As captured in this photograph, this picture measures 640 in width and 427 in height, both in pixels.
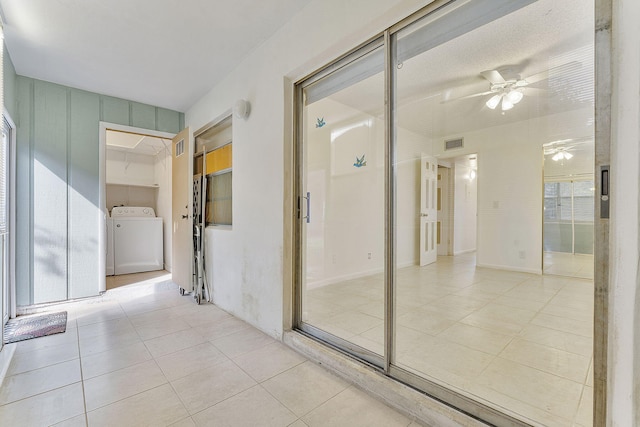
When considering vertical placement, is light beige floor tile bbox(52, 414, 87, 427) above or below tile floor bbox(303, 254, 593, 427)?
below

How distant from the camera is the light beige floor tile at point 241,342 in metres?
2.19

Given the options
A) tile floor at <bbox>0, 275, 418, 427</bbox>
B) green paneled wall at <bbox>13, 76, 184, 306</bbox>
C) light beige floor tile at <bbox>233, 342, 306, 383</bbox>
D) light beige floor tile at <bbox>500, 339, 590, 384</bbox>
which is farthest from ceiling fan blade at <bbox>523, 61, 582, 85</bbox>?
green paneled wall at <bbox>13, 76, 184, 306</bbox>

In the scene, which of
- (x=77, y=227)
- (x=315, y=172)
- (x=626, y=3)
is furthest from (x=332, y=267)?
(x=77, y=227)

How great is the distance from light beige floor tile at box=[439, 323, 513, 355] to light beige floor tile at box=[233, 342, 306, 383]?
1087 mm

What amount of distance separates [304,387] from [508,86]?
208 cm

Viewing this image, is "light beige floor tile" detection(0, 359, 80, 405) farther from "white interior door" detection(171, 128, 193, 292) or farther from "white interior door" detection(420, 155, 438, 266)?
"white interior door" detection(420, 155, 438, 266)

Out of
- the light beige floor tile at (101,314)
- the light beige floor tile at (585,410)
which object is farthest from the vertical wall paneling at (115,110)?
the light beige floor tile at (585,410)

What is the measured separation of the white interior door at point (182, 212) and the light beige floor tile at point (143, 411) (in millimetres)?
1996

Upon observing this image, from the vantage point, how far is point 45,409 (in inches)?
59.8

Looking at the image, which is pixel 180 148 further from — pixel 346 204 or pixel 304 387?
pixel 304 387

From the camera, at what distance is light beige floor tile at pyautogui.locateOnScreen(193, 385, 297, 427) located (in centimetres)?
142

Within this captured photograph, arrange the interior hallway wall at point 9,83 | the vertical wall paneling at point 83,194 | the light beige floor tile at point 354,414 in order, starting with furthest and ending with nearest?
the vertical wall paneling at point 83,194, the interior hallway wall at point 9,83, the light beige floor tile at point 354,414

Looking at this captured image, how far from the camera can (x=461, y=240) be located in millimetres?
1861

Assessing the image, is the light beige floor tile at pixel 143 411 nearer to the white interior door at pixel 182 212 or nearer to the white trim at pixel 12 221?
the white interior door at pixel 182 212
